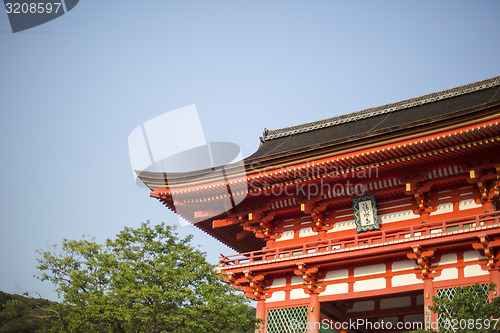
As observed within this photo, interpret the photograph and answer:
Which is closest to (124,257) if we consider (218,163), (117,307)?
(117,307)

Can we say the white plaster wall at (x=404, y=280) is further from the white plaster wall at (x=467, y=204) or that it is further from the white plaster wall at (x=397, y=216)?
the white plaster wall at (x=467, y=204)

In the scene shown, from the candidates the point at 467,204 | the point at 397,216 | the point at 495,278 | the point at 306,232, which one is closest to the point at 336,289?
the point at 306,232

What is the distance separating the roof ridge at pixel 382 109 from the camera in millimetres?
21328

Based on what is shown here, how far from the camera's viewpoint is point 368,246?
54.1 feet

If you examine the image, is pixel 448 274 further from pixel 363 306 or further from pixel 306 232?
pixel 306 232

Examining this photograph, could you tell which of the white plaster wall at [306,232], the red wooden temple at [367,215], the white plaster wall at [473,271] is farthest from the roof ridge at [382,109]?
the white plaster wall at [473,271]

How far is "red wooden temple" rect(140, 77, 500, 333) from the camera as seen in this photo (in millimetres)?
15625

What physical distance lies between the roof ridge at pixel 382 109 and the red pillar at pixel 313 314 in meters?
9.13

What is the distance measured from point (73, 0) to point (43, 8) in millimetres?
1774

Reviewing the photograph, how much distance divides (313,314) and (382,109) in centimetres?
1051

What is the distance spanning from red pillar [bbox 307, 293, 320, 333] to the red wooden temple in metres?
0.04

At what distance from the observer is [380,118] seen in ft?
73.7

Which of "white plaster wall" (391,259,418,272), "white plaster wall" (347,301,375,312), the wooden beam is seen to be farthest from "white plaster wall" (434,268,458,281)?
the wooden beam

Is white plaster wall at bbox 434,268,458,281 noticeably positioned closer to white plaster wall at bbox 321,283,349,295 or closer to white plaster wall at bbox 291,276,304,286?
white plaster wall at bbox 321,283,349,295
